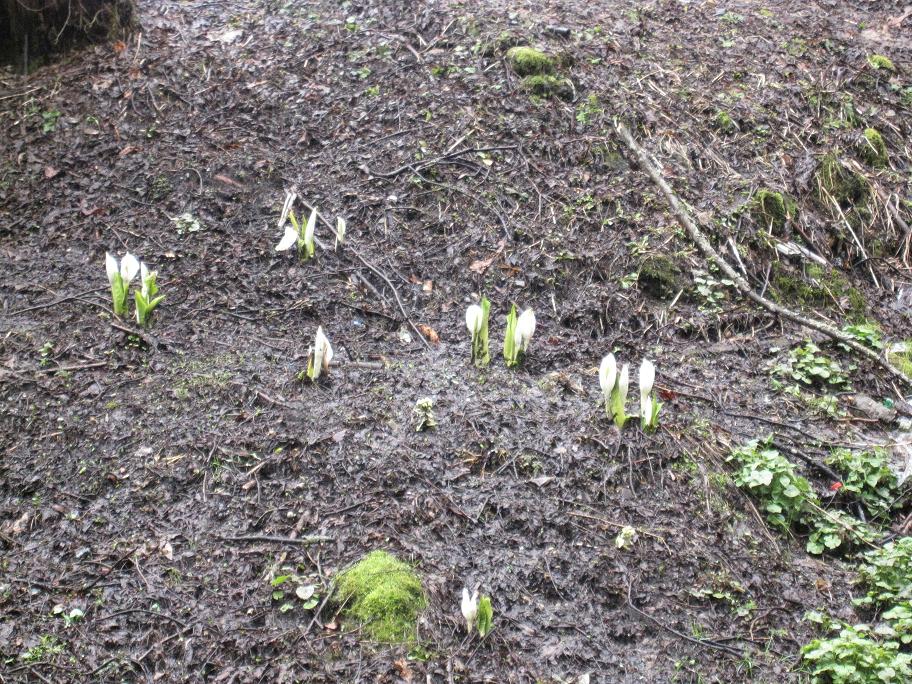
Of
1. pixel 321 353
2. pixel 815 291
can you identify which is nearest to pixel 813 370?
pixel 815 291

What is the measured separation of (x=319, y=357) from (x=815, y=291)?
8.03 feet

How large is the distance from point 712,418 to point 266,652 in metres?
1.88

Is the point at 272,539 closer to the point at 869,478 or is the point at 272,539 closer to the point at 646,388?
the point at 646,388

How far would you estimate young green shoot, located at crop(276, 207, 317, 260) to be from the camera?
3.57 metres

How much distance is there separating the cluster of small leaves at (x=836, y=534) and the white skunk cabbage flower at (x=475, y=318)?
4.61ft

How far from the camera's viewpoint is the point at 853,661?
7.33 feet

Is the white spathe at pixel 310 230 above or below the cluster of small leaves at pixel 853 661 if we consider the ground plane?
above

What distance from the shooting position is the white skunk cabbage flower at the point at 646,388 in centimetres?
290

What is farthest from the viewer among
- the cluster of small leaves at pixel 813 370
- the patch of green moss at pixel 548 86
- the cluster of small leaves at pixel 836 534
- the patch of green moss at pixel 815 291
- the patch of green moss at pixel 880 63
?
the patch of green moss at pixel 880 63

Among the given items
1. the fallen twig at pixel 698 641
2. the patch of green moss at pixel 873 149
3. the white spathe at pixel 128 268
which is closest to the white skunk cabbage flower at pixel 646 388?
the fallen twig at pixel 698 641

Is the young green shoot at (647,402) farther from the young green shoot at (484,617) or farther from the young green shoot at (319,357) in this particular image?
the young green shoot at (319,357)

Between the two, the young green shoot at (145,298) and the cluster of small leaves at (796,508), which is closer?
the cluster of small leaves at (796,508)

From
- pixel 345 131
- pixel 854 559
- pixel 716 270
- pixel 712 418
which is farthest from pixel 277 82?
pixel 854 559

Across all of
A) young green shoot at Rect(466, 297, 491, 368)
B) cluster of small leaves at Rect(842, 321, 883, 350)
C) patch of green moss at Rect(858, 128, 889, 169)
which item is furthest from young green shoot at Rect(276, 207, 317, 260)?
patch of green moss at Rect(858, 128, 889, 169)
